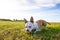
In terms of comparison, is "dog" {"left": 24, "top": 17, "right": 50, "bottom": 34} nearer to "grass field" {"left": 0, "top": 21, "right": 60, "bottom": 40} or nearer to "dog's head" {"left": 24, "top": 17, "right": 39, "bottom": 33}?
"dog's head" {"left": 24, "top": 17, "right": 39, "bottom": 33}

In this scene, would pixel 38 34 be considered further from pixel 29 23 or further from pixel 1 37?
pixel 1 37

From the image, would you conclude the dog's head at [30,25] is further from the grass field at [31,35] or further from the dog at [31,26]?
the grass field at [31,35]

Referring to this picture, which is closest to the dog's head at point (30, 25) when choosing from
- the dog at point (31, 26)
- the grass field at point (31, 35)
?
the dog at point (31, 26)

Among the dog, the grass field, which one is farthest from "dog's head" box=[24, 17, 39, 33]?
the grass field

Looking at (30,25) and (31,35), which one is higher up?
(30,25)

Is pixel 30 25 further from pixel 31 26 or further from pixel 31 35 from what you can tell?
pixel 31 35

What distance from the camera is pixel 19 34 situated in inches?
477

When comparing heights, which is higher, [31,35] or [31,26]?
[31,26]

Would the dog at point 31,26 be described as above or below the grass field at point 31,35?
above

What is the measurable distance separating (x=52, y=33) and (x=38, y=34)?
28.6 inches

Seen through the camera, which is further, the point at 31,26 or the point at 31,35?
the point at 31,26

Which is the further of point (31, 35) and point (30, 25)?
point (30, 25)

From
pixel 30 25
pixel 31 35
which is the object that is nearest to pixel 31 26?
pixel 30 25

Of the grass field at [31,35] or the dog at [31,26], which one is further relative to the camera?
the dog at [31,26]
